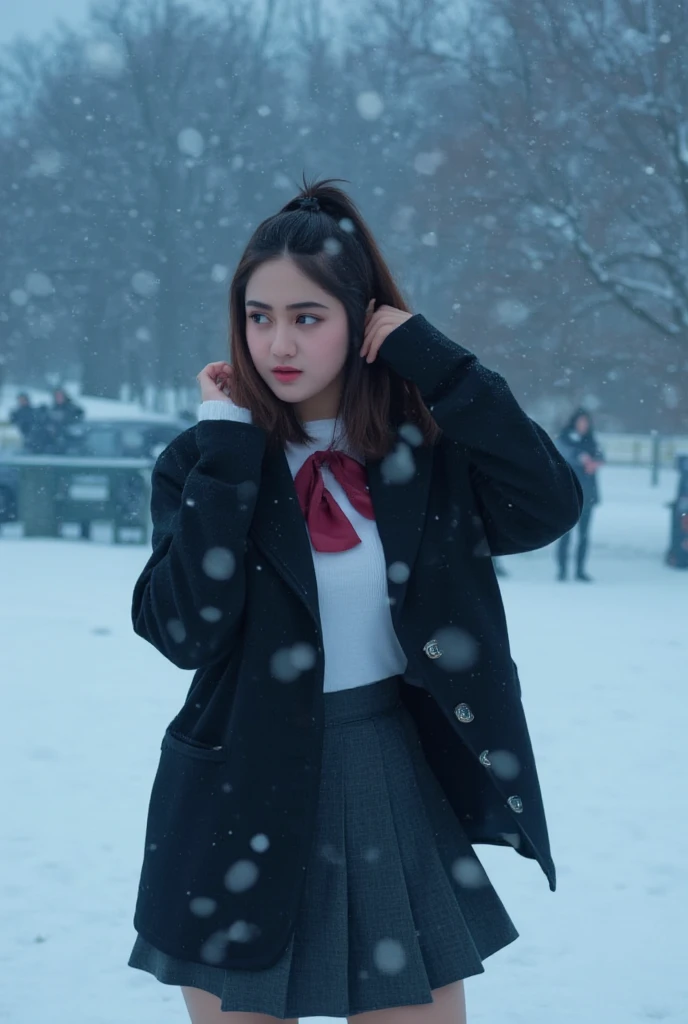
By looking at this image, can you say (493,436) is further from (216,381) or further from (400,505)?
(216,381)

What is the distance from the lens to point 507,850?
4234 millimetres

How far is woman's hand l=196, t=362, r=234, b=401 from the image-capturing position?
1.94 metres

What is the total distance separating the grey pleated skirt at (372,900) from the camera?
5.70 ft

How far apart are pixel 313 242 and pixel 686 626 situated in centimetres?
704

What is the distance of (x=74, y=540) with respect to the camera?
12.7 meters

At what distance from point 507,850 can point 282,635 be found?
9.08 feet

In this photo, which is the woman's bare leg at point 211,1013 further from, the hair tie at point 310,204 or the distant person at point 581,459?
the distant person at point 581,459

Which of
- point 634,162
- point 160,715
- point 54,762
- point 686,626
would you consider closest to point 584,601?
point 686,626

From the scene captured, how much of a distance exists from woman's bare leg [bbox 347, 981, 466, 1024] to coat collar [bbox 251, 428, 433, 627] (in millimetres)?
590

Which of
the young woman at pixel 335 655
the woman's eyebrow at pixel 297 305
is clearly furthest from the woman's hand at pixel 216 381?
the woman's eyebrow at pixel 297 305

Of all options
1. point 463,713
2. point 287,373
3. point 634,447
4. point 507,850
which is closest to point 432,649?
point 463,713

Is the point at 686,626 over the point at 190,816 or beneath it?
beneath

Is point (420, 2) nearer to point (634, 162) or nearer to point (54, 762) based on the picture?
point (634, 162)

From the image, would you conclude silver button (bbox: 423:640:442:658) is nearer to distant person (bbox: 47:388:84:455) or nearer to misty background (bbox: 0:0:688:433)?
misty background (bbox: 0:0:688:433)
